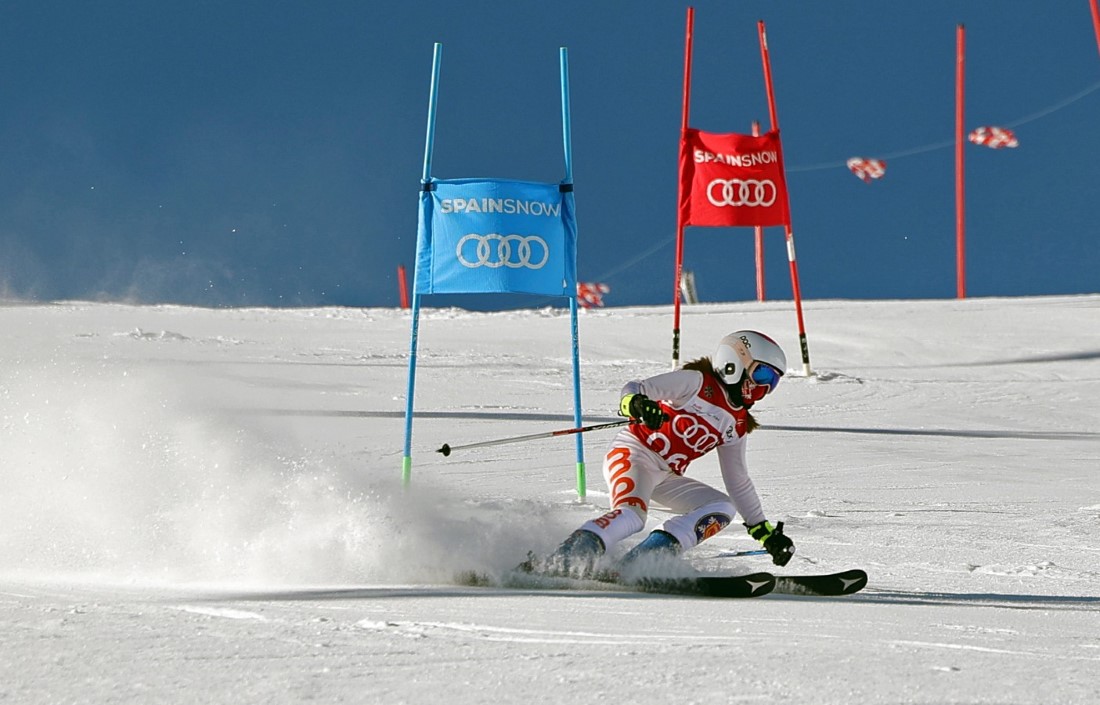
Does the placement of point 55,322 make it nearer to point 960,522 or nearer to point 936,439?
point 936,439

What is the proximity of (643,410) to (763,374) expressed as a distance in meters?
0.54

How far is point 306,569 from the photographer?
185 inches

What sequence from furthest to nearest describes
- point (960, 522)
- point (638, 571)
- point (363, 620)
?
point (960, 522) → point (638, 571) → point (363, 620)

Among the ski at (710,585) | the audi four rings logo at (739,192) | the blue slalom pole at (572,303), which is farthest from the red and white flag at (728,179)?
the ski at (710,585)

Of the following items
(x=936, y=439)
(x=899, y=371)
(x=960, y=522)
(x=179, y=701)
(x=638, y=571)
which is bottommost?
(x=179, y=701)

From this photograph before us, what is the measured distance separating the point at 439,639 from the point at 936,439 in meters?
8.01

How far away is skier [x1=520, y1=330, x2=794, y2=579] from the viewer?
15.8ft

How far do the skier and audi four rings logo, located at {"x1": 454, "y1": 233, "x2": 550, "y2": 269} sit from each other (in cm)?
206

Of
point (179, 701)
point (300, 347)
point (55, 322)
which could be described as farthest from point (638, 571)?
point (55, 322)

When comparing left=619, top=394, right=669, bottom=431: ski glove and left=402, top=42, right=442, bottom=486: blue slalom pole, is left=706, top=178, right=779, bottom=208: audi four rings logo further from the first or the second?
left=619, top=394, right=669, bottom=431: ski glove

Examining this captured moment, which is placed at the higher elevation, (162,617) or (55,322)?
(55,322)

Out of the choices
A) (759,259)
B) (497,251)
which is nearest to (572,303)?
(497,251)

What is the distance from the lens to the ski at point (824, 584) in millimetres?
4578

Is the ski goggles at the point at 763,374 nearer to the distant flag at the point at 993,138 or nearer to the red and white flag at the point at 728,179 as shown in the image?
the red and white flag at the point at 728,179
